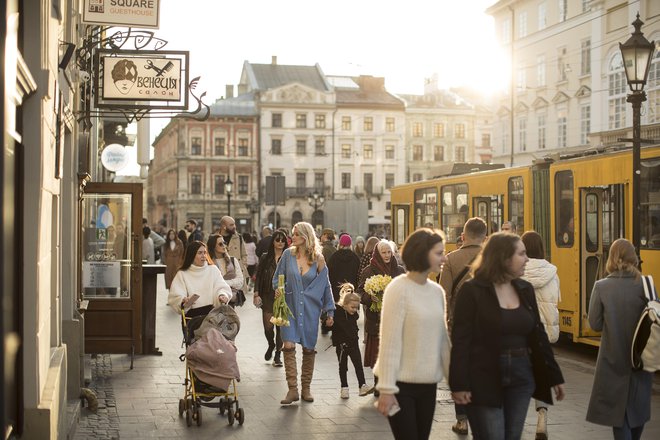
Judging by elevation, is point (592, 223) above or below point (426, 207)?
below

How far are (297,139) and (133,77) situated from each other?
79432mm

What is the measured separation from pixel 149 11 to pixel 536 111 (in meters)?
42.8

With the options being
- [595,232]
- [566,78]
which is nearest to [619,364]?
[595,232]

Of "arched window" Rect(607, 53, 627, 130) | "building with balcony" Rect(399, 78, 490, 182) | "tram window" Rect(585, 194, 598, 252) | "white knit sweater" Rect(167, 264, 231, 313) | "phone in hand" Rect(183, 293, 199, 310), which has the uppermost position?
"building with balcony" Rect(399, 78, 490, 182)

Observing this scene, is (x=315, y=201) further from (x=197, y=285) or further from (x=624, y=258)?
(x=624, y=258)

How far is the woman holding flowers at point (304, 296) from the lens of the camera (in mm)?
10305

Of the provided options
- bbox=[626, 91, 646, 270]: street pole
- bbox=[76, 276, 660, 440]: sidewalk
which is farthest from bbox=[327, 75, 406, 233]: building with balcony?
bbox=[76, 276, 660, 440]: sidewalk

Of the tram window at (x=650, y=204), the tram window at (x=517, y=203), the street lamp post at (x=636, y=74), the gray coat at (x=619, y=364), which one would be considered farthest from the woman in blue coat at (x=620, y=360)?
the tram window at (x=517, y=203)

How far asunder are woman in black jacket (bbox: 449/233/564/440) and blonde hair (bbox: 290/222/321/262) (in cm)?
472

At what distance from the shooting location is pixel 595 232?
14.8 metres

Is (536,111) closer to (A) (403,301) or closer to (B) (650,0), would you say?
(B) (650,0)

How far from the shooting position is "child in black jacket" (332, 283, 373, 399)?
10.6 m

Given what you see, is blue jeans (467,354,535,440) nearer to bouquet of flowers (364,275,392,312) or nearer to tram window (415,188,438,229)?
bouquet of flowers (364,275,392,312)

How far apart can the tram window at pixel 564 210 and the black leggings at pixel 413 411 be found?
10.1 m
